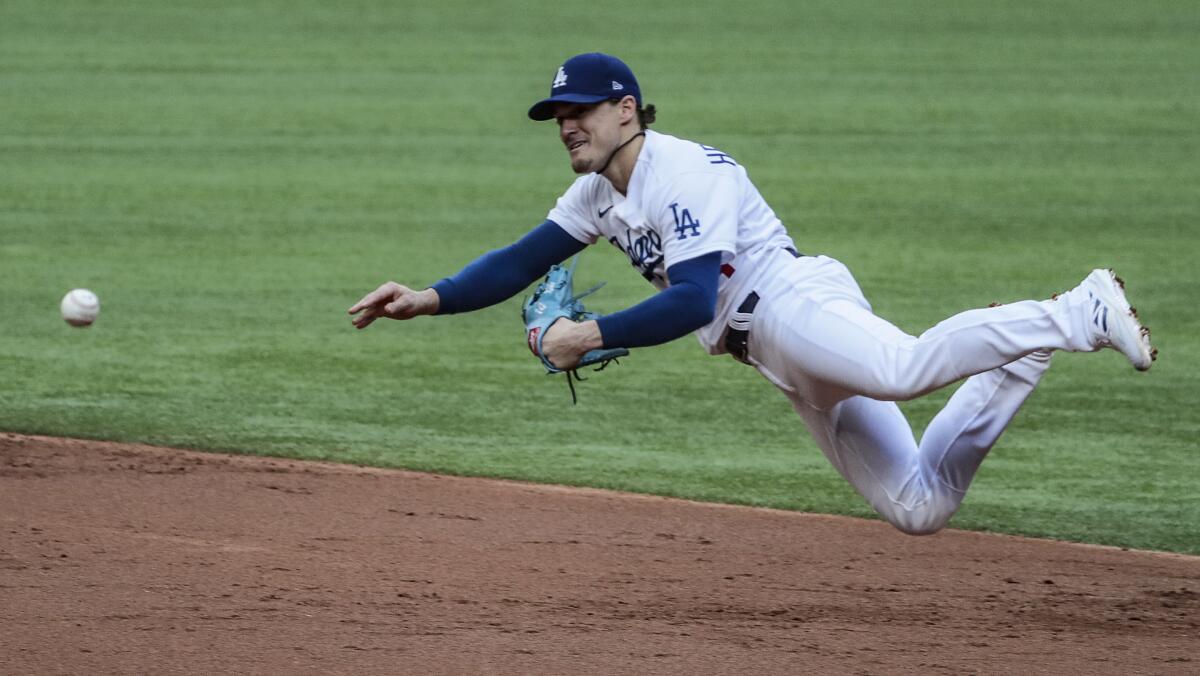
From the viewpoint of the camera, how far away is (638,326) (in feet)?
15.8

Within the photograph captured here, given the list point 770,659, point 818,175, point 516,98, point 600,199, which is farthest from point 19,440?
point 516,98

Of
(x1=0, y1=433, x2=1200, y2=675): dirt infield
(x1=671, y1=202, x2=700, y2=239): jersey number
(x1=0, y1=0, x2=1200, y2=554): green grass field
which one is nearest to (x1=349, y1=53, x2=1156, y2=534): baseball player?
(x1=671, y1=202, x2=700, y2=239): jersey number

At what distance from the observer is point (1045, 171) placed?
15.1 metres

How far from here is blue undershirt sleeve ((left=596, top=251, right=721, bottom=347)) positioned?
4.80m

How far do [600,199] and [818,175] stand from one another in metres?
9.75

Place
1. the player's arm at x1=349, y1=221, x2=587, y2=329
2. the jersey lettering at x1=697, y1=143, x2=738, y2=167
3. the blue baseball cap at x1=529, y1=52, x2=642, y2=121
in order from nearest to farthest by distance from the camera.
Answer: the blue baseball cap at x1=529, y1=52, x2=642, y2=121 → the jersey lettering at x1=697, y1=143, x2=738, y2=167 → the player's arm at x1=349, y1=221, x2=587, y2=329

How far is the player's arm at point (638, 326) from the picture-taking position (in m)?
4.80

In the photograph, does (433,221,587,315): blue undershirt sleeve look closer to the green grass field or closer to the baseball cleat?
the baseball cleat

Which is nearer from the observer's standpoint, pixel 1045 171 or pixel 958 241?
pixel 958 241

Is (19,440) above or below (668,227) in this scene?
below

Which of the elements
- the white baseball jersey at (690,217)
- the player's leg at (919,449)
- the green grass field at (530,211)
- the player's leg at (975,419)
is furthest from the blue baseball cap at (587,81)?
the green grass field at (530,211)

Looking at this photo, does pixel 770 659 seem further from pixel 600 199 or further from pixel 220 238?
pixel 220 238

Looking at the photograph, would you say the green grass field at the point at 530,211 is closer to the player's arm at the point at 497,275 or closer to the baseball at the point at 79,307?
the baseball at the point at 79,307

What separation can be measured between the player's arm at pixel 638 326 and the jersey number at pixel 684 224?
160mm
